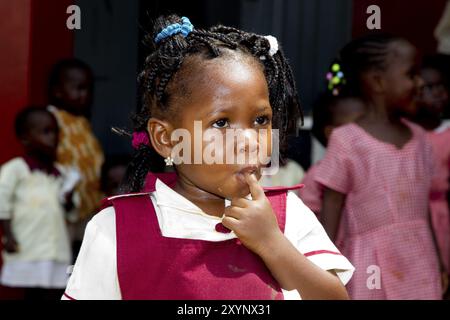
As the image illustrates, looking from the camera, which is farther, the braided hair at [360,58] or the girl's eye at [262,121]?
the braided hair at [360,58]

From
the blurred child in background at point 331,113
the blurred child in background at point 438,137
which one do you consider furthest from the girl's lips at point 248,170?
the blurred child in background at point 438,137

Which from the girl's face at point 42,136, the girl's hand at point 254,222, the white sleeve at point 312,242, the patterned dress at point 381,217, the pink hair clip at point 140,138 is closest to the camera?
the girl's hand at point 254,222

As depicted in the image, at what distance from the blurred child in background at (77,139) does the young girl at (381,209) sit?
1.55m

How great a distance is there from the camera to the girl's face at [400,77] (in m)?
3.04

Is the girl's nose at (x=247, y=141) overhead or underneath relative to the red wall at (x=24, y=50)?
underneath

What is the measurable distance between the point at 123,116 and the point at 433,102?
1.54 meters

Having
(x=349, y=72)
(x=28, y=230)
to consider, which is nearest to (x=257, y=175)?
(x=349, y=72)

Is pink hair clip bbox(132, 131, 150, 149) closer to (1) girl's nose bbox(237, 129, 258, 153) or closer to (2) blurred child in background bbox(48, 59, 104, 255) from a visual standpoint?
(1) girl's nose bbox(237, 129, 258, 153)

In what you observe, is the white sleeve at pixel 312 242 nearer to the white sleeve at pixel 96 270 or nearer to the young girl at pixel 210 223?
the young girl at pixel 210 223

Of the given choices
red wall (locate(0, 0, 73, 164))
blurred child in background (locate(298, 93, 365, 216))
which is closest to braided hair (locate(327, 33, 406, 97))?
blurred child in background (locate(298, 93, 365, 216))

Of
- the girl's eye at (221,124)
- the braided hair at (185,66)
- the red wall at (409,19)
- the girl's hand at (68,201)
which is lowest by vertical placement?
the girl's hand at (68,201)

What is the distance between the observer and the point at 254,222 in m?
1.54

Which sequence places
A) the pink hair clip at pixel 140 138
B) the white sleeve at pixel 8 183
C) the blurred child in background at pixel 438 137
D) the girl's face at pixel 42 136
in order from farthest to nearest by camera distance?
the girl's face at pixel 42 136 → the white sleeve at pixel 8 183 → the blurred child in background at pixel 438 137 → the pink hair clip at pixel 140 138

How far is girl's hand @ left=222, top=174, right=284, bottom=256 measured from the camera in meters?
1.54
